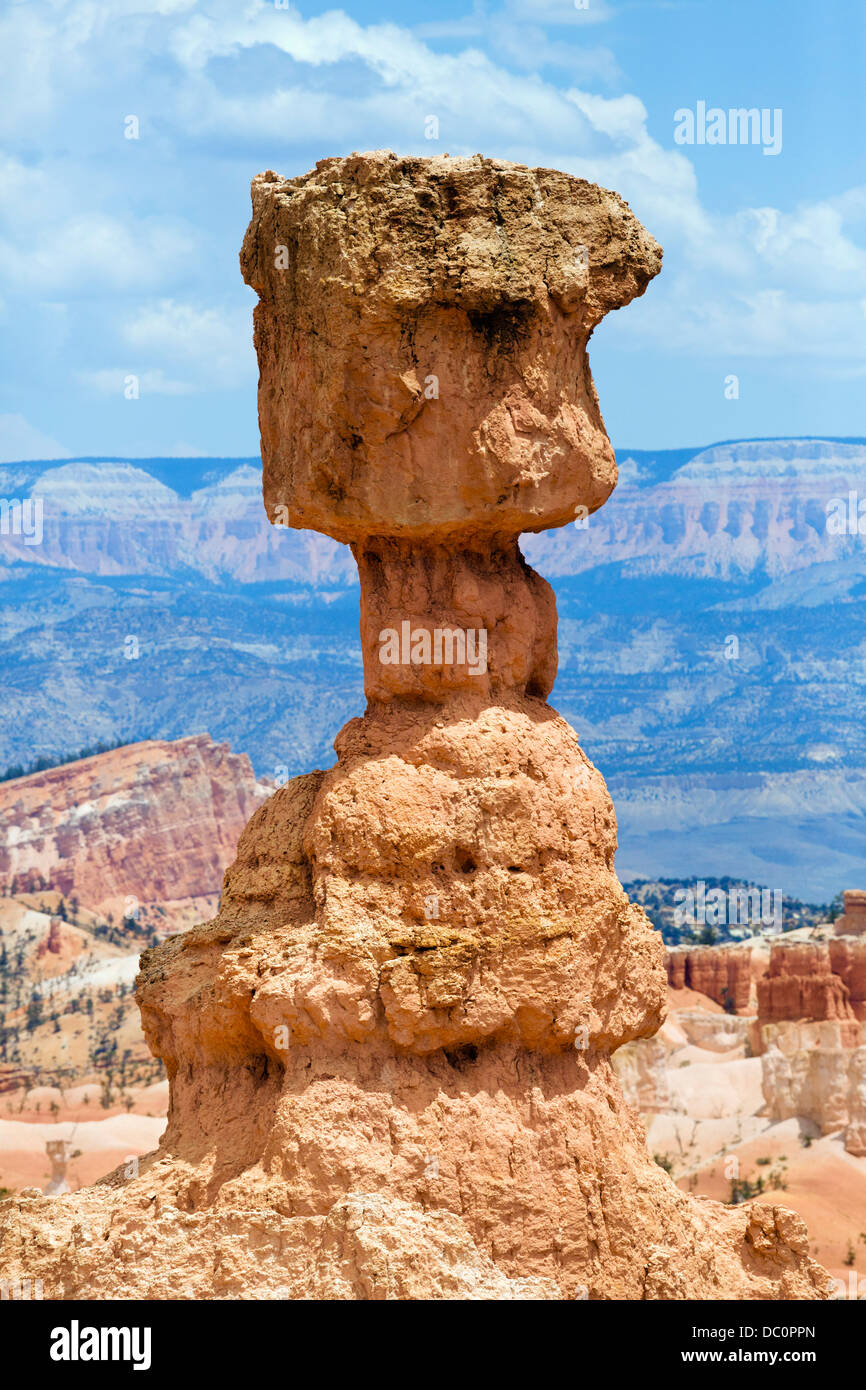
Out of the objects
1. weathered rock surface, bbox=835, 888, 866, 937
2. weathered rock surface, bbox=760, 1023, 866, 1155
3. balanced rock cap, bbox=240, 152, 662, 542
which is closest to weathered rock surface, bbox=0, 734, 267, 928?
weathered rock surface, bbox=835, 888, 866, 937

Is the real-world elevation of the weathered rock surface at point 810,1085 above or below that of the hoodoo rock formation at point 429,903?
below

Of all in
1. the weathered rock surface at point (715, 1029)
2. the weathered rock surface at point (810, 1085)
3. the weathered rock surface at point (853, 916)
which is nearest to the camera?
the weathered rock surface at point (810, 1085)

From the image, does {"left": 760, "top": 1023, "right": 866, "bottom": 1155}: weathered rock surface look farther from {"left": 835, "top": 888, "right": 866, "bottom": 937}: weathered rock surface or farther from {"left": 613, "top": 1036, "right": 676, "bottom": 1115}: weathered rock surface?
{"left": 835, "top": 888, "right": 866, "bottom": 937}: weathered rock surface

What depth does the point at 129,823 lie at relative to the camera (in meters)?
93.6

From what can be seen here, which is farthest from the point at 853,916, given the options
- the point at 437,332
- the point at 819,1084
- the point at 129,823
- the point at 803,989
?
the point at 437,332

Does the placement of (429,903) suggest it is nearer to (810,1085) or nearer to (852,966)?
(810,1085)

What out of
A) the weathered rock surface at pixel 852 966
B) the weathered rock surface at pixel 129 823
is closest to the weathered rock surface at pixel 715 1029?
the weathered rock surface at pixel 852 966

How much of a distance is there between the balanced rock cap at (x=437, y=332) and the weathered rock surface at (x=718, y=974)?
172 feet

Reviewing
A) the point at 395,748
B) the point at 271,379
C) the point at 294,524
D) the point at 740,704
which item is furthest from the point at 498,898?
the point at 740,704

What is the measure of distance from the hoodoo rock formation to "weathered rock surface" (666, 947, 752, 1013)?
51666mm

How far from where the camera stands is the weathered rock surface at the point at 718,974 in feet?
202

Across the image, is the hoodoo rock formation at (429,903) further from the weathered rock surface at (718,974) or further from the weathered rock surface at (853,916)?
the weathered rock surface at (718,974)

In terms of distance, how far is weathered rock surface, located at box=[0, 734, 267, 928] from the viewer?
296 ft

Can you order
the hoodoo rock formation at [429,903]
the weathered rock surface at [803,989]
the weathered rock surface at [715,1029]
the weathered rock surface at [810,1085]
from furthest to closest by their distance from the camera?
the weathered rock surface at [715,1029] < the weathered rock surface at [803,989] < the weathered rock surface at [810,1085] < the hoodoo rock formation at [429,903]
